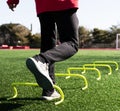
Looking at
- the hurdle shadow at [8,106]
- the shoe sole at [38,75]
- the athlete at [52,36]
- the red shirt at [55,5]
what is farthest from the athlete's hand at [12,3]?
the shoe sole at [38,75]

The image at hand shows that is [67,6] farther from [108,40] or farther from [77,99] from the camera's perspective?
[108,40]

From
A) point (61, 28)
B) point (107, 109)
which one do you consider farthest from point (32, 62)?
point (107, 109)

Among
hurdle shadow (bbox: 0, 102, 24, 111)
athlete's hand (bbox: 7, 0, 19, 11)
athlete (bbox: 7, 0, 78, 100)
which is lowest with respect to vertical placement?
hurdle shadow (bbox: 0, 102, 24, 111)

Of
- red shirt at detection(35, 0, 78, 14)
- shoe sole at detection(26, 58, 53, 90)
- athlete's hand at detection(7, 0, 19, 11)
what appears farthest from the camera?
athlete's hand at detection(7, 0, 19, 11)

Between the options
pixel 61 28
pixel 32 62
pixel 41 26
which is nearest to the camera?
pixel 32 62

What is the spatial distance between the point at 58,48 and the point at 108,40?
178 ft

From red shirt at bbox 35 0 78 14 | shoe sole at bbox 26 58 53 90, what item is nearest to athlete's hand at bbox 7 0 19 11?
red shirt at bbox 35 0 78 14

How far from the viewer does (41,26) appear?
12.4 feet

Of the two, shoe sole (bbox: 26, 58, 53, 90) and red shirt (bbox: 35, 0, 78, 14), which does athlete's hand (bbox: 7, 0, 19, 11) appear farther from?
shoe sole (bbox: 26, 58, 53, 90)

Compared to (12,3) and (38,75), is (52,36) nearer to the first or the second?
(12,3)

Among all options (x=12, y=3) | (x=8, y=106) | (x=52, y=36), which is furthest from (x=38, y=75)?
(x=12, y=3)

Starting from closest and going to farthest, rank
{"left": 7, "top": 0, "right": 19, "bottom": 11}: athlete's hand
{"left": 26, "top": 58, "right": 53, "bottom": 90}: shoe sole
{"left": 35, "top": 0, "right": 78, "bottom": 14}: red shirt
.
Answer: {"left": 26, "top": 58, "right": 53, "bottom": 90}: shoe sole, {"left": 35, "top": 0, "right": 78, "bottom": 14}: red shirt, {"left": 7, "top": 0, "right": 19, "bottom": 11}: athlete's hand

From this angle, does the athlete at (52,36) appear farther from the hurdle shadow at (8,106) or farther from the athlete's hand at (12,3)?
the hurdle shadow at (8,106)

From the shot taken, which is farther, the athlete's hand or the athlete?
the athlete's hand
